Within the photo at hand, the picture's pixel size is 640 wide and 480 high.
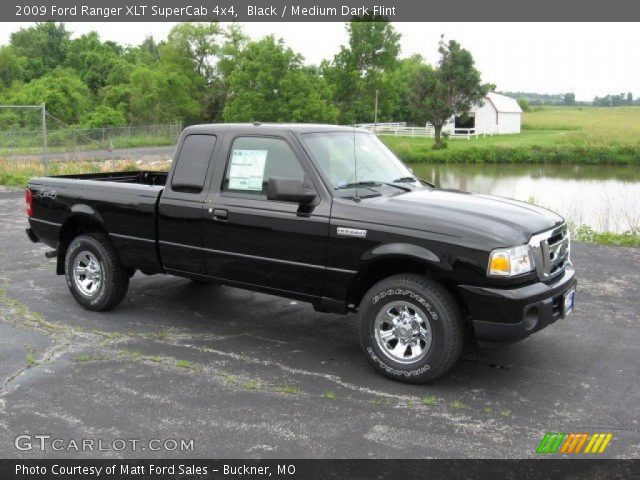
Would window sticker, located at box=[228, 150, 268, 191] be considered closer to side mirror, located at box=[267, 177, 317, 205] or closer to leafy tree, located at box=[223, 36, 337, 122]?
side mirror, located at box=[267, 177, 317, 205]

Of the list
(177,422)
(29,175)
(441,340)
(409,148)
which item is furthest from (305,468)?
(409,148)

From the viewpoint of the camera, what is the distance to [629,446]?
413 cm

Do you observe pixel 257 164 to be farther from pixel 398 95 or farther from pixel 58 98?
pixel 398 95

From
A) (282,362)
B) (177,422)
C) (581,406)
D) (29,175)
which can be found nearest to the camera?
(177,422)

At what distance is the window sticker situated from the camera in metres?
5.82

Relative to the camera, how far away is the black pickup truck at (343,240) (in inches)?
190

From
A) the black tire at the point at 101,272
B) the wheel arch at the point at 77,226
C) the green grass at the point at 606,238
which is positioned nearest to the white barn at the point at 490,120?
the green grass at the point at 606,238

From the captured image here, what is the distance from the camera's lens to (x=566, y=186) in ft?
100

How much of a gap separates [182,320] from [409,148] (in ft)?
160

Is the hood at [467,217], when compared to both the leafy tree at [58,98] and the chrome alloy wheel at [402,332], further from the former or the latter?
the leafy tree at [58,98]

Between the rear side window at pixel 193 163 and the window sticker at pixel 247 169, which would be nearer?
the window sticker at pixel 247 169

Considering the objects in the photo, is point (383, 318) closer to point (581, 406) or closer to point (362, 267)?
point (362, 267)

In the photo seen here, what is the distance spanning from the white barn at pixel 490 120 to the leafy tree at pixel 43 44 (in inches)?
1889

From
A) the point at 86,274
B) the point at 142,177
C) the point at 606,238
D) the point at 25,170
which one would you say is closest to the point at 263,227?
the point at 86,274
